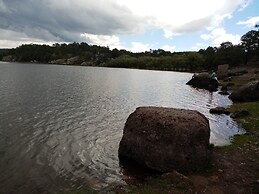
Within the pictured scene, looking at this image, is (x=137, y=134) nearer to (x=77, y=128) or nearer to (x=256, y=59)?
(x=77, y=128)

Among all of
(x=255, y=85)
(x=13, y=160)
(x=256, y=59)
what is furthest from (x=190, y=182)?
(x=256, y=59)

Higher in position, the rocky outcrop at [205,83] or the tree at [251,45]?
the tree at [251,45]

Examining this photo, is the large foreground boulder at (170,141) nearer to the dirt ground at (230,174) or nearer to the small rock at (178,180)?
the dirt ground at (230,174)

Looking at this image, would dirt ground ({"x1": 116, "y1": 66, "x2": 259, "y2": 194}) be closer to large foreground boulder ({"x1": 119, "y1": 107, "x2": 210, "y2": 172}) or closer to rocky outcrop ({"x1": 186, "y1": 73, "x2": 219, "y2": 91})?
large foreground boulder ({"x1": 119, "y1": 107, "x2": 210, "y2": 172})

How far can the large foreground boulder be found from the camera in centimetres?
1852

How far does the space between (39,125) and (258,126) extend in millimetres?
22047

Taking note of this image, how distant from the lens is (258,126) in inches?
1156

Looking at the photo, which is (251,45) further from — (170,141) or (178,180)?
(178,180)

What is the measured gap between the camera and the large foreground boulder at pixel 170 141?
1852 cm

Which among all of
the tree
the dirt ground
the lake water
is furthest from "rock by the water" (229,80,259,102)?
the tree

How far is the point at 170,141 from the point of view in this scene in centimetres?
1873

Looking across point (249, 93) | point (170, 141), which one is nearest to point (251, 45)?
point (249, 93)

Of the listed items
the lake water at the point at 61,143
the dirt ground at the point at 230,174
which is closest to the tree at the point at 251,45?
the lake water at the point at 61,143

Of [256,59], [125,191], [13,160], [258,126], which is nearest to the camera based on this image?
[125,191]
